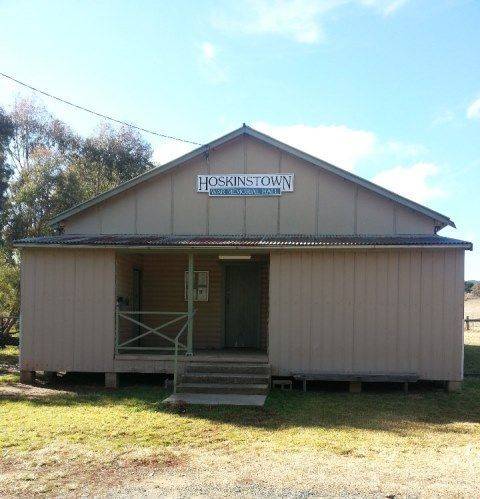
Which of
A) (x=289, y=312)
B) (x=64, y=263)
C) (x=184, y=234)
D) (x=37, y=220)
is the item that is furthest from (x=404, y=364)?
(x=37, y=220)

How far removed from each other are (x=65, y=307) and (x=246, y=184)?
4.77m

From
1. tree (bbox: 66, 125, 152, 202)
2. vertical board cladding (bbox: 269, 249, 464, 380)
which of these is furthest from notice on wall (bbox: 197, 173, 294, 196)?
tree (bbox: 66, 125, 152, 202)

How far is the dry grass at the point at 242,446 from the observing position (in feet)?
18.7

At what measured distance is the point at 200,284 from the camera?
14789 millimetres

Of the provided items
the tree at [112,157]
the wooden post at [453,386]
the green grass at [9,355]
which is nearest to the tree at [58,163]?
the tree at [112,157]

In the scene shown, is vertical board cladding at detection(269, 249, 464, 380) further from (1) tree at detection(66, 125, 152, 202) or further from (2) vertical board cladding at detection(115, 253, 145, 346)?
(1) tree at detection(66, 125, 152, 202)

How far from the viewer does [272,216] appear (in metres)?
13.1

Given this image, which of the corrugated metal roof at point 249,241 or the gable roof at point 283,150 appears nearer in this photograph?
the corrugated metal roof at point 249,241

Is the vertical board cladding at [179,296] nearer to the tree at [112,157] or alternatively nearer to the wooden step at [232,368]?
the wooden step at [232,368]

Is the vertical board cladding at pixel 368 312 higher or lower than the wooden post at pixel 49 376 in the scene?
higher

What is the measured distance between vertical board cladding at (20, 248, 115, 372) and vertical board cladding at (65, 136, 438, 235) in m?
1.58

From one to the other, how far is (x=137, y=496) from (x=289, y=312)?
6.64m

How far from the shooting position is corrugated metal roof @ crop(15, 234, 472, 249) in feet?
37.2

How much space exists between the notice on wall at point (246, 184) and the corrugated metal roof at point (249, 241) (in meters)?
1.04
